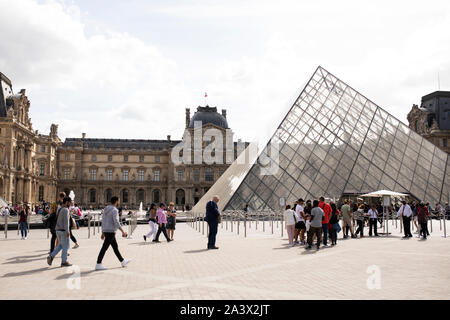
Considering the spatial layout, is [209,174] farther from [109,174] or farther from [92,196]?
[92,196]

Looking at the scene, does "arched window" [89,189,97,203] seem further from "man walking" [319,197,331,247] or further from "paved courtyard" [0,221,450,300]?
"man walking" [319,197,331,247]

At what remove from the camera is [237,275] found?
6.35m

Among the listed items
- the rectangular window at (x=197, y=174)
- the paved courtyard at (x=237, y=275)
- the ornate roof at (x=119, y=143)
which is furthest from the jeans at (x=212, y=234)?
the ornate roof at (x=119, y=143)

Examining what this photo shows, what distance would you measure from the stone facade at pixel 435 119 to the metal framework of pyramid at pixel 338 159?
36590mm

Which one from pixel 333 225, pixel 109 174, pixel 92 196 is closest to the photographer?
pixel 333 225

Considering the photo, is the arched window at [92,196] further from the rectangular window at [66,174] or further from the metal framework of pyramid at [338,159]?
the metal framework of pyramid at [338,159]

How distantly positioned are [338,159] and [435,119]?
145 ft

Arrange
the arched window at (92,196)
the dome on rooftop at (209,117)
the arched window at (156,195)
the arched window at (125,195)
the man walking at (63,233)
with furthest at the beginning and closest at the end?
1. the arched window at (156,195)
2. the dome on rooftop at (209,117)
3. the arched window at (125,195)
4. the arched window at (92,196)
5. the man walking at (63,233)

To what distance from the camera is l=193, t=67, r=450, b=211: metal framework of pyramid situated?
68.5ft

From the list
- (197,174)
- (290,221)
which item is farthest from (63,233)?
(197,174)

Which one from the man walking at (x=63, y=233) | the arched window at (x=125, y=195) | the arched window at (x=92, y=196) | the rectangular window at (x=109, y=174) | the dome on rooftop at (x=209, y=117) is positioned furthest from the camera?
the rectangular window at (x=109, y=174)

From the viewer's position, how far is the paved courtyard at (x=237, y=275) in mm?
5059
